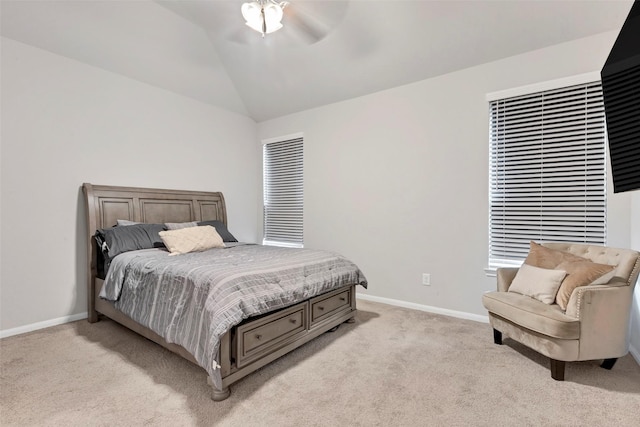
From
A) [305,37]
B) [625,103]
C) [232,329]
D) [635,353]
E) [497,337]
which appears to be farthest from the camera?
[305,37]

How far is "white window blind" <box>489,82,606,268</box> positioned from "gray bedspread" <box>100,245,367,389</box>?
1661mm

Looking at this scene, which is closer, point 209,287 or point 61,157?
point 209,287

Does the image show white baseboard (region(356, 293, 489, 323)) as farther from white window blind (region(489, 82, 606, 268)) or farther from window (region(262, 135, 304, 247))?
window (region(262, 135, 304, 247))

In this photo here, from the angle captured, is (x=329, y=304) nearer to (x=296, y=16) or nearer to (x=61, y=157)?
(x=296, y=16)

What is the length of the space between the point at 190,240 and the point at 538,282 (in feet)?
10.2

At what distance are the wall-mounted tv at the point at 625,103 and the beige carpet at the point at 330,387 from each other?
1329 millimetres

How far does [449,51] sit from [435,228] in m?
1.83

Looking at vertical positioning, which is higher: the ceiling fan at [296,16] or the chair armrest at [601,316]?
the ceiling fan at [296,16]

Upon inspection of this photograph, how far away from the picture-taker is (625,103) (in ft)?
4.27

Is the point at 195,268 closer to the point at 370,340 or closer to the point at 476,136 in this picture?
the point at 370,340

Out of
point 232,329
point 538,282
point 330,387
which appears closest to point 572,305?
point 538,282

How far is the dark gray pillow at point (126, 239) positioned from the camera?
2.93m

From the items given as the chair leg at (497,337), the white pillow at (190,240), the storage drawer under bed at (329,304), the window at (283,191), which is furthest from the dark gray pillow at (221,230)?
the chair leg at (497,337)

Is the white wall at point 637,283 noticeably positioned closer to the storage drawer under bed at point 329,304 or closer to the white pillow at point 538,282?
the white pillow at point 538,282
